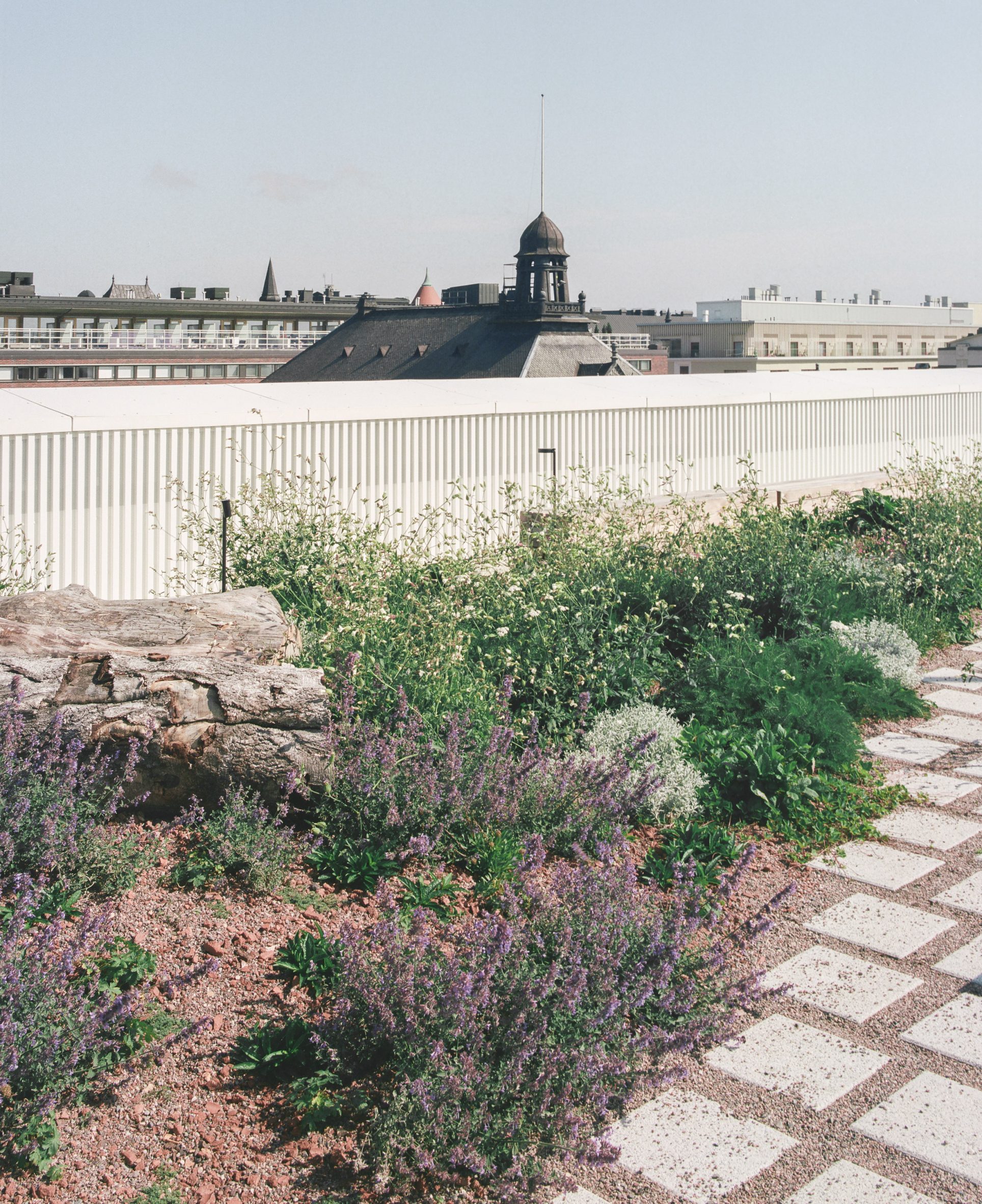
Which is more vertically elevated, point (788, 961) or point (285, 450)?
point (285, 450)

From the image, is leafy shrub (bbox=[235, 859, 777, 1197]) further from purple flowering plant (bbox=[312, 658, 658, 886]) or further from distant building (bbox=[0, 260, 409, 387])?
distant building (bbox=[0, 260, 409, 387])

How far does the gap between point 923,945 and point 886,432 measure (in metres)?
10.8

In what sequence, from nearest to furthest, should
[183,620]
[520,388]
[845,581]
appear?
[183,620]
[845,581]
[520,388]

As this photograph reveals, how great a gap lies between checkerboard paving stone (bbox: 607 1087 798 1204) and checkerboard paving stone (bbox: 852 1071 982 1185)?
0.88 ft

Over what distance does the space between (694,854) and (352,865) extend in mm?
1360

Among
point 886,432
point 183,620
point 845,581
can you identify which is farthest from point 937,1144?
point 886,432

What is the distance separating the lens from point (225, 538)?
22.0 ft

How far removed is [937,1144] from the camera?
2951 mm

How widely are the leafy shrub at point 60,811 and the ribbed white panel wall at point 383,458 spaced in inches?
150

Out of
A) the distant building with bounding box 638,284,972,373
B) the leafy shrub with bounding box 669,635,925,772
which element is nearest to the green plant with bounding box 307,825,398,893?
the leafy shrub with bounding box 669,635,925,772

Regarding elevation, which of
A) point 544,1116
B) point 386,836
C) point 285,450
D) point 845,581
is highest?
point 285,450

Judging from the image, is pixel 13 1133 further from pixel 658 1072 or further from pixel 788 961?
pixel 788 961

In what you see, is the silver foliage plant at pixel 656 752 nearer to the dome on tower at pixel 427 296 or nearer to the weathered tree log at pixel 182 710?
the weathered tree log at pixel 182 710

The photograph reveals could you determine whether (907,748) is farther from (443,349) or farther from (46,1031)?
(443,349)
